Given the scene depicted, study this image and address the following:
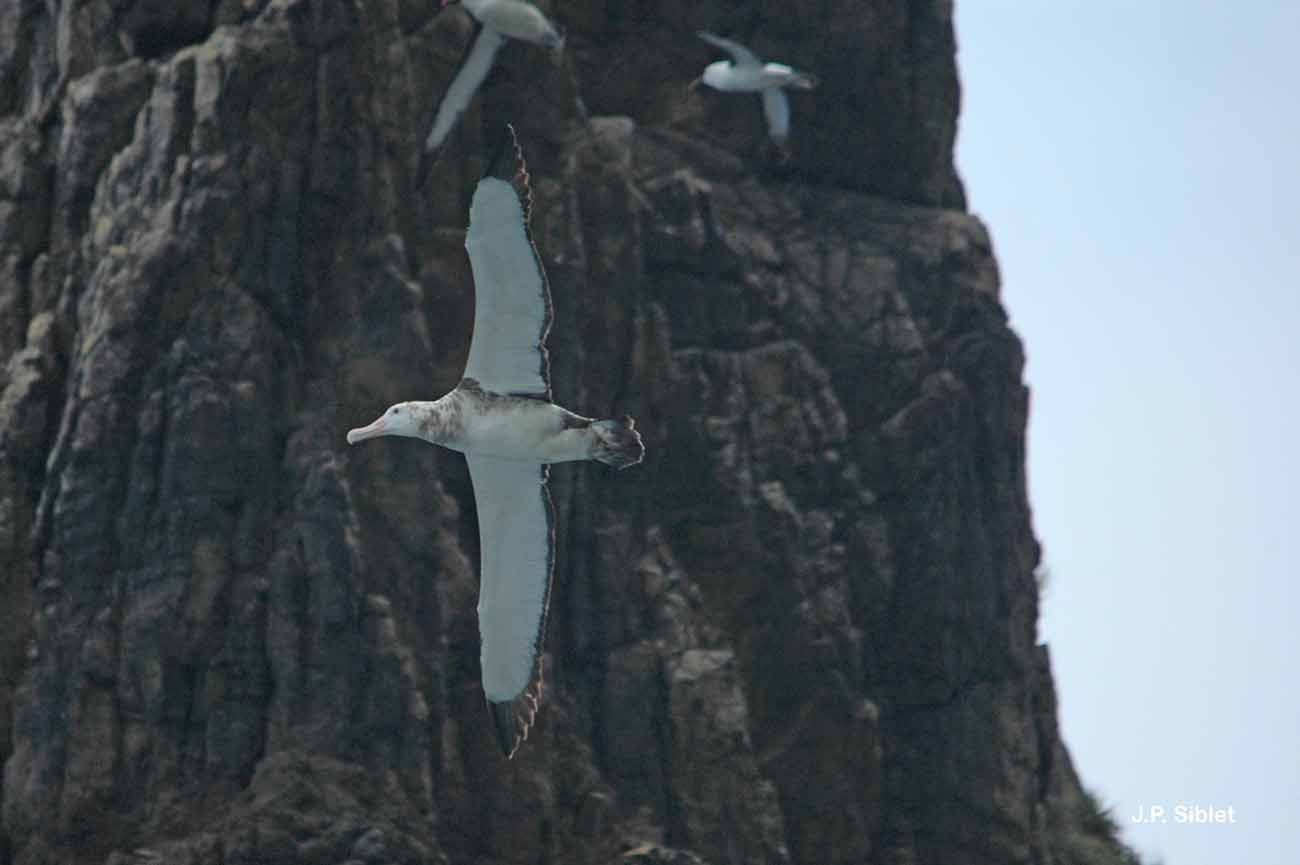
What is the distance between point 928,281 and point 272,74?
932 cm

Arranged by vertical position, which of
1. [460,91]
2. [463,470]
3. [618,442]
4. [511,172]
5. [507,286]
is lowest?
[618,442]

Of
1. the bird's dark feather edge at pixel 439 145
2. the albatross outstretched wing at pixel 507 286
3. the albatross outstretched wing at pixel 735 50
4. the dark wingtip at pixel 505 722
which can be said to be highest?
the albatross outstretched wing at pixel 735 50

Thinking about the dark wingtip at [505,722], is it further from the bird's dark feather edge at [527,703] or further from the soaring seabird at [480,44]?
the soaring seabird at [480,44]

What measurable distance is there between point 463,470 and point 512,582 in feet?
23.8

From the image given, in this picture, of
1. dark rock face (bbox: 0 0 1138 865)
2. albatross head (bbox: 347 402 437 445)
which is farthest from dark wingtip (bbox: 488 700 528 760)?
dark rock face (bbox: 0 0 1138 865)

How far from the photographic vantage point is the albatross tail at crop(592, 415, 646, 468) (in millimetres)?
22016

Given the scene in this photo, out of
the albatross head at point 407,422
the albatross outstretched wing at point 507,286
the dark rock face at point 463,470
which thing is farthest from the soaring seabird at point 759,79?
the albatross head at point 407,422

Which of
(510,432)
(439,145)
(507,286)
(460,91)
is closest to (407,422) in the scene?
(510,432)

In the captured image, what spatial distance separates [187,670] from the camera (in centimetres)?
2888

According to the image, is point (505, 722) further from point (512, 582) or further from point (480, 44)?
point (480, 44)

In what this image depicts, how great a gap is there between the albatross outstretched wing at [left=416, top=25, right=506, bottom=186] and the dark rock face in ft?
0.80

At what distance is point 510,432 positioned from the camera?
2250 centimetres

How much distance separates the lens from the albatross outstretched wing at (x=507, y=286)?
21688mm

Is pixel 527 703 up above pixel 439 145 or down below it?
below
